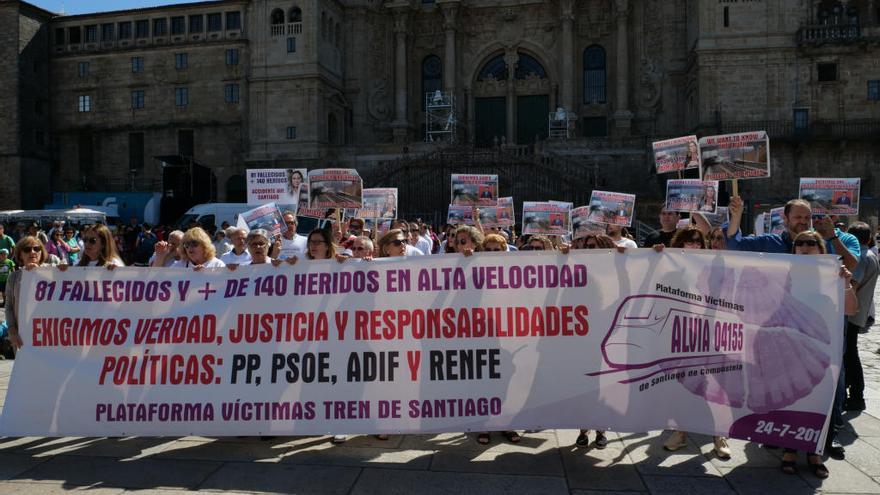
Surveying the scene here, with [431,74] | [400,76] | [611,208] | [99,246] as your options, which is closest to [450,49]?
[431,74]

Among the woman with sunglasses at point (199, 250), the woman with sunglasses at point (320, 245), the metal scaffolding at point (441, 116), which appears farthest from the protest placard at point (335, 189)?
the metal scaffolding at point (441, 116)

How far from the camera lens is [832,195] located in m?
10.3

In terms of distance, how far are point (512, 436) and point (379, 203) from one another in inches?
287

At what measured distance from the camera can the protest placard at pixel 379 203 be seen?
12664 mm

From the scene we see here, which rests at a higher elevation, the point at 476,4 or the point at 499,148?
the point at 476,4

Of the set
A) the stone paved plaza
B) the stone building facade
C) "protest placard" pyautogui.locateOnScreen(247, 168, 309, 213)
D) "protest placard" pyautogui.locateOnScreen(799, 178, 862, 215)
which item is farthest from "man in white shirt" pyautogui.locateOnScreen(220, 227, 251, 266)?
the stone building facade

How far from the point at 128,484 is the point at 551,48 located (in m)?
39.6

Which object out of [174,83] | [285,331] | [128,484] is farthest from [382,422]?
[174,83]

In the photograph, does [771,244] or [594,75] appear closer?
[771,244]

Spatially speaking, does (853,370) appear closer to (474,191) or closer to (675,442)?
(675,442)

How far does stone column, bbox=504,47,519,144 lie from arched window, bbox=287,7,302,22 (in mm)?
12670

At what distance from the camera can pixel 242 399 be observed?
5641mm

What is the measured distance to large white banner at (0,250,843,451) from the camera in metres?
5.39

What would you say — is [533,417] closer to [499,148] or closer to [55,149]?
[499,148]
